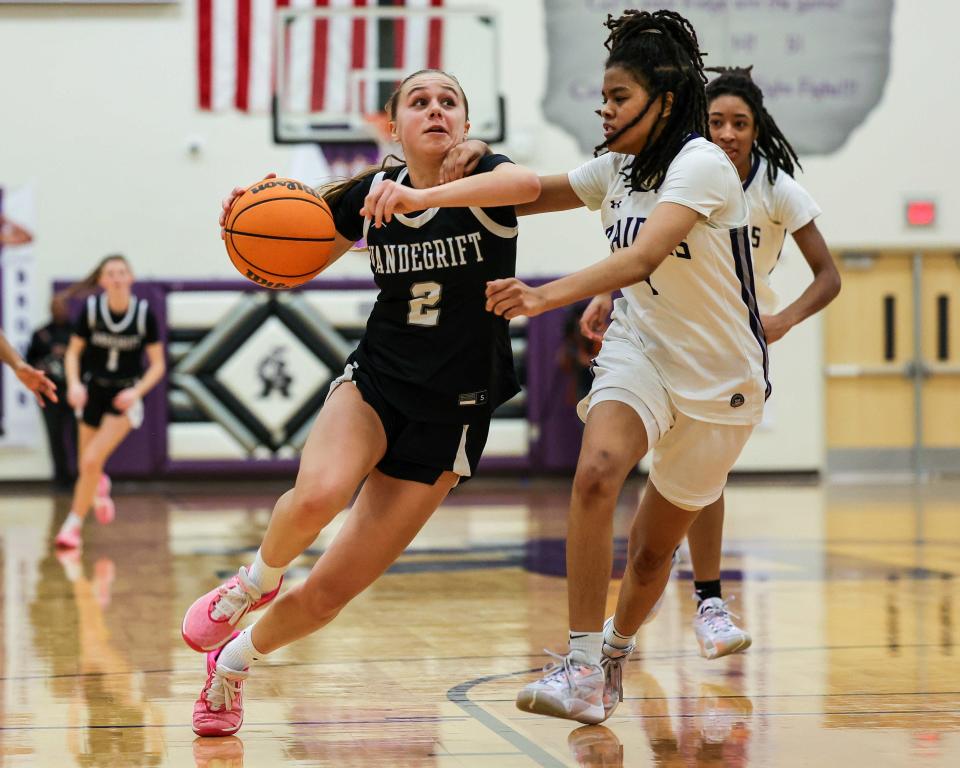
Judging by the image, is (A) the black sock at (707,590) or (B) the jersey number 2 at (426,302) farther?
(A) the black sock at (707,590)

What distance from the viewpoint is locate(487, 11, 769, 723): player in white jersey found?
A: 146 inches

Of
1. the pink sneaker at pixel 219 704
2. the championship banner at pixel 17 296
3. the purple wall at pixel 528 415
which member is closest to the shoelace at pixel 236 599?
the pink sneaker at pixel 219 704

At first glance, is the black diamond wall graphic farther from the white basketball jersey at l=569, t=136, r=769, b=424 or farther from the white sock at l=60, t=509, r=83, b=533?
the white basketball jersey at l=569, t=136, r=769, b=424

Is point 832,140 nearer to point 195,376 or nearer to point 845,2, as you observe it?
point 845,2

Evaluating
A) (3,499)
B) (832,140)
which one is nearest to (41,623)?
(3,499)

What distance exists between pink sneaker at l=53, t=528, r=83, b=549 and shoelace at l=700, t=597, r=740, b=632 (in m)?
4.89

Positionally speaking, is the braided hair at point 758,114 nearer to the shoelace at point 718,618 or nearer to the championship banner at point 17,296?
the shoelace at point 718,618

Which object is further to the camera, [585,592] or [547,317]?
[547,317]

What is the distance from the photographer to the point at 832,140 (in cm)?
1373

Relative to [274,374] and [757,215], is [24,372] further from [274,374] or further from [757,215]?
[274,374]

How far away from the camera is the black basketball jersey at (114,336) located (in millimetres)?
9172

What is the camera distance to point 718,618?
15.9 feet

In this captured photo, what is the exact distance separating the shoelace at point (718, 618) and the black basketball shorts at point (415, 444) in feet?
4.53

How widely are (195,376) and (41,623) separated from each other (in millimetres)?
7452
